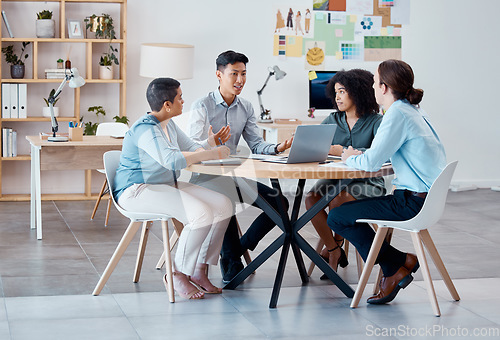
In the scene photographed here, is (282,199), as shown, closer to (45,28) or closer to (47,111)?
(47,111)

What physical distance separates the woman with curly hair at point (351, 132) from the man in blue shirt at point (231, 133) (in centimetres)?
30

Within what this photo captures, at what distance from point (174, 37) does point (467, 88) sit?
3.24 meters

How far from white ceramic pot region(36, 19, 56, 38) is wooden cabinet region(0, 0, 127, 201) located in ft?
0.22

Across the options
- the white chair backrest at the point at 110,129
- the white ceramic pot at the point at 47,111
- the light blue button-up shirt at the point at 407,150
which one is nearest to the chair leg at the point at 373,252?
the light blue button-up shirt at the point at 407,150

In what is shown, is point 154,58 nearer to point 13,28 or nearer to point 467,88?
point 13,28

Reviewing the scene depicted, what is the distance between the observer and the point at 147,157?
144 inches

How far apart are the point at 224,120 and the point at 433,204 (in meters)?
1.43

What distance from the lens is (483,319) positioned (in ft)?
Result: 11.1

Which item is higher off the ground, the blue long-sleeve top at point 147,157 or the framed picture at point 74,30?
the framed picture at point 74,30

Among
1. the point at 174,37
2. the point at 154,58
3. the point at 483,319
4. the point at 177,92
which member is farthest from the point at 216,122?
the point at 174,37

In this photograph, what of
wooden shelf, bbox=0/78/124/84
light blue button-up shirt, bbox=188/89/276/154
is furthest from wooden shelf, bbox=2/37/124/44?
light blue button-up shirt, bbox=188/89/276/154

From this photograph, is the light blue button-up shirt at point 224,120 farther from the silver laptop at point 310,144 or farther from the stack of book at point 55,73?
the stack of book at point 55,73

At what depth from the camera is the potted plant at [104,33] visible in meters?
6.40

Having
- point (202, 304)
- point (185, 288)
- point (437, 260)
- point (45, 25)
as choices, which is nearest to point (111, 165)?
point (185, 288)
